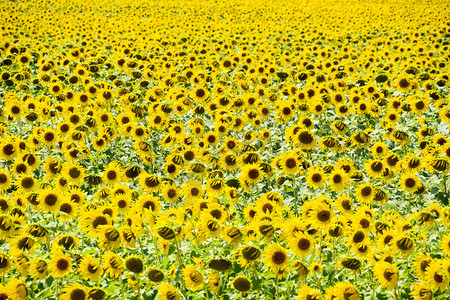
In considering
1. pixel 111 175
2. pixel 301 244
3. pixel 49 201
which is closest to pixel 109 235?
pixel 49 201

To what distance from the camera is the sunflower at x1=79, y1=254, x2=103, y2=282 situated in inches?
157

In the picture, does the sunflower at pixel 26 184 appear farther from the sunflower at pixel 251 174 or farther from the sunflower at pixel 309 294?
the sunflower at pixel 309 294

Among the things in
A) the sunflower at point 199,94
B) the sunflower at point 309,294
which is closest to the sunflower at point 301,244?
the sunflower at point 309,294

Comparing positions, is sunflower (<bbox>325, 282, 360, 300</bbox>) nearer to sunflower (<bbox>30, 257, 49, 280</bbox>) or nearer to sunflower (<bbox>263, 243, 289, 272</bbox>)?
sunflower (<bbox>263, 243, 289, 272</bbox>)

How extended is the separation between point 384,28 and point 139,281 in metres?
21.3

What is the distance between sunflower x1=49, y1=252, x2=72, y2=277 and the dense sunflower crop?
12mm

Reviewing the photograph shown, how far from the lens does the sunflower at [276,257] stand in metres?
3.73

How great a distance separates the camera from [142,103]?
31.2ft

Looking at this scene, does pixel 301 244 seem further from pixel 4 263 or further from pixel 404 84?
pixel 404 84

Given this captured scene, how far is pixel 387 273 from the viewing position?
3.48m

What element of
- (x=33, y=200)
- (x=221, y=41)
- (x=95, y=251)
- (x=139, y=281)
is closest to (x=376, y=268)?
(x=139, y=281)

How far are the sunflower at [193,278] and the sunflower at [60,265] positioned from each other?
109 cm

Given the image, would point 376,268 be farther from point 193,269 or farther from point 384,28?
point 384,28

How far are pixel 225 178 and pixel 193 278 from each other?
287cm
